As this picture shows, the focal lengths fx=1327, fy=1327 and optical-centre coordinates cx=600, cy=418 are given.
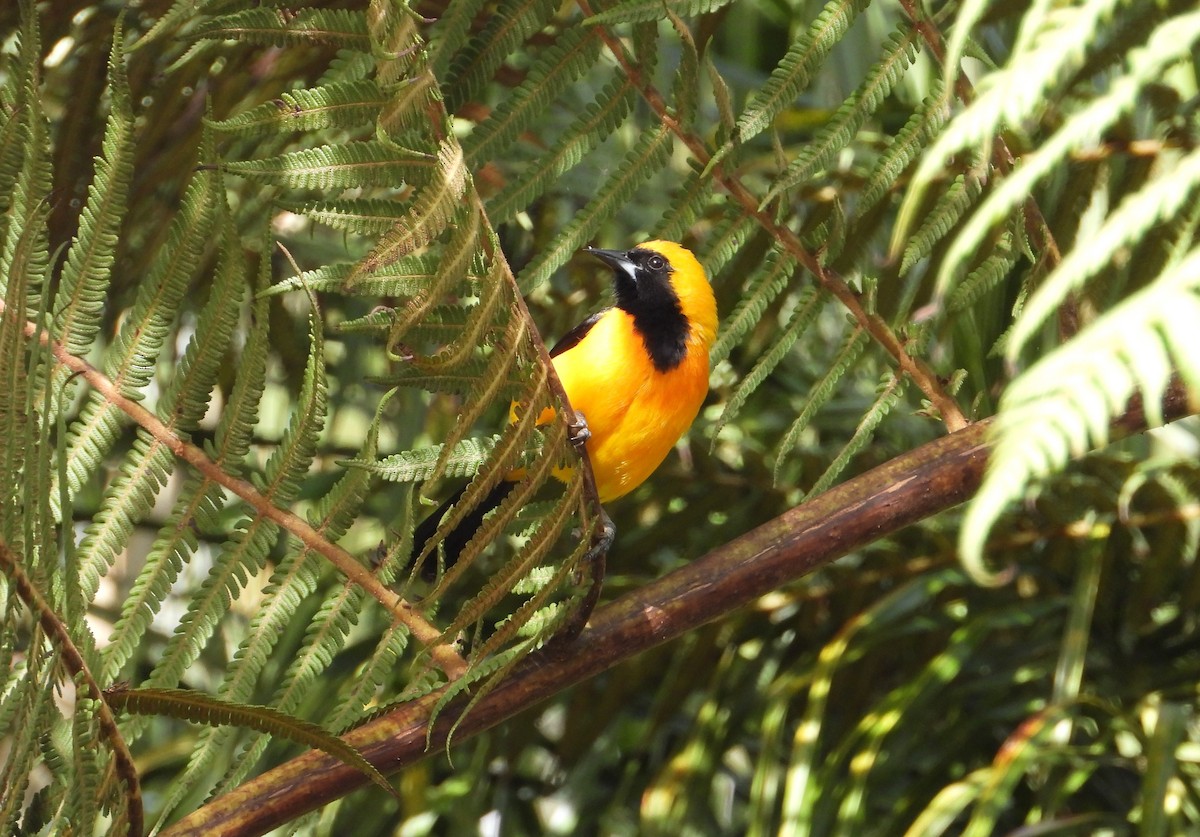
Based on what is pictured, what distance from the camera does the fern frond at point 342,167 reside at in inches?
49.9

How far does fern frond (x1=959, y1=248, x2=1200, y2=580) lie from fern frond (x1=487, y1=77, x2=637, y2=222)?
1039 mm

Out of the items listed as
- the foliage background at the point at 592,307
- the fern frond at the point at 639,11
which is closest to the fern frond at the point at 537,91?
the foliage background at the point at 592,307

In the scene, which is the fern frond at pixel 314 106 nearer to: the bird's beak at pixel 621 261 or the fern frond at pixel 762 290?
the fern frond at pixel 762 290

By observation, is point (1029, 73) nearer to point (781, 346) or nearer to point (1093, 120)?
point (1093, 120)

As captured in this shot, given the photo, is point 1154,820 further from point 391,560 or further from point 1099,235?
point 1099,235

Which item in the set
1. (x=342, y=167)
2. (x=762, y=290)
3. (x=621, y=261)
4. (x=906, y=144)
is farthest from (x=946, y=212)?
(x=621, y=261)

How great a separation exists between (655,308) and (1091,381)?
7.00 feet

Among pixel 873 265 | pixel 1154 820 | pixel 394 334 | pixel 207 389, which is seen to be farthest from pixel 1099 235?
pixel 873 265

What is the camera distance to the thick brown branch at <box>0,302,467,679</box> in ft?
4.82

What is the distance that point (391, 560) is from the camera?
1.49 meters

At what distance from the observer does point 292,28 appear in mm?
1315

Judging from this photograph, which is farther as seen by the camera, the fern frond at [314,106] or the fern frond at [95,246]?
the fern frond at [95,246]

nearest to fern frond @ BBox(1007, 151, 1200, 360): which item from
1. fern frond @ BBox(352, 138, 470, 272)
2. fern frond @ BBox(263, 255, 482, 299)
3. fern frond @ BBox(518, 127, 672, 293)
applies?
fern frond @ BBox(352, 138, 470, 272)

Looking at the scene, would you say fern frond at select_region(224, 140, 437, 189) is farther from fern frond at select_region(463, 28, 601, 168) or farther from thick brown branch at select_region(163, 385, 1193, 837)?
thick brown branch at select_region(163, 385, 1193, 837)
